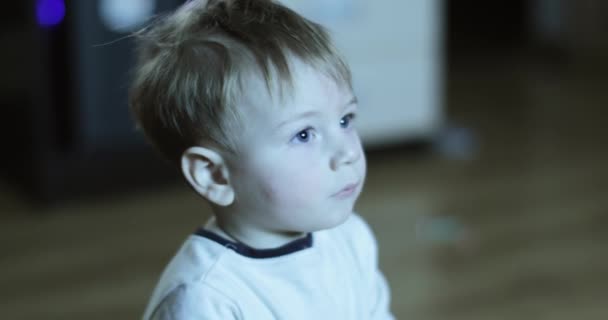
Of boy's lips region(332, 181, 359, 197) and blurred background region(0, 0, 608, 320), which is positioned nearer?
boy's lips region(332, 181, 359, 197)

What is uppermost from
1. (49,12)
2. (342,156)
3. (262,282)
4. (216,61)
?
(216,61)

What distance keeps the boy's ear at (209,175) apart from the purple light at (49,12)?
1.61 m

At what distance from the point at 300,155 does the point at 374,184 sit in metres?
1.81

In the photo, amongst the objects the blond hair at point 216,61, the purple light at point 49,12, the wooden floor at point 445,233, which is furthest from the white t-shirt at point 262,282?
the purple light at point 49,12

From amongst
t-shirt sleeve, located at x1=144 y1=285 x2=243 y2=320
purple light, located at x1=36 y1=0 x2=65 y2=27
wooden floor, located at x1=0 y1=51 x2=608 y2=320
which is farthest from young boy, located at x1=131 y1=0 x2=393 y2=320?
purple light, located at x1=36 y1=0 x2=65 y2=27

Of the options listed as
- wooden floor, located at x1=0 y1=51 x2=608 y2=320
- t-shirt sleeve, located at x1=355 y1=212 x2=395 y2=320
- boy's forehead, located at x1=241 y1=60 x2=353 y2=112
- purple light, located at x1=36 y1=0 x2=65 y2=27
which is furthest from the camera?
purple light, located at x1=36 y1=0 x2=65 y2=27

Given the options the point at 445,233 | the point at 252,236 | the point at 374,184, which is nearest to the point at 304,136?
the point at 252,236

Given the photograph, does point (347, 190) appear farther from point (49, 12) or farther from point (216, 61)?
point (49, 12)

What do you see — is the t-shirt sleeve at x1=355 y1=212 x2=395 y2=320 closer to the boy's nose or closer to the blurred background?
the boy's nose

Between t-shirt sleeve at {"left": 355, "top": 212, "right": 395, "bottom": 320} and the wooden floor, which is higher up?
t-shirt sleeve at {"left": 355, "top": 212, "right": 395, "bottom": 320}

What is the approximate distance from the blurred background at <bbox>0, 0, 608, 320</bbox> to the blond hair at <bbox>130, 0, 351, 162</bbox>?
118cm

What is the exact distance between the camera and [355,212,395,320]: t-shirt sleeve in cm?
102

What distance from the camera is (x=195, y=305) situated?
0.87 m

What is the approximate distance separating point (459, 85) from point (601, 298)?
1.71 meters
